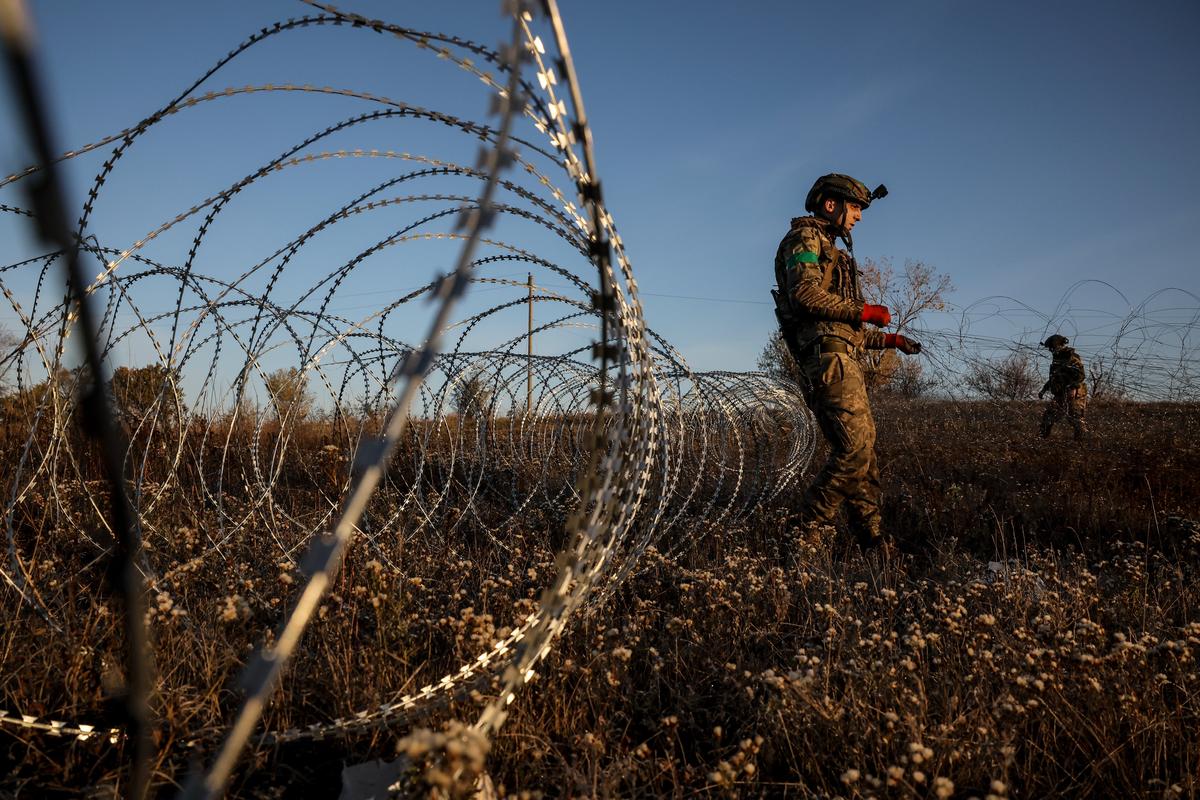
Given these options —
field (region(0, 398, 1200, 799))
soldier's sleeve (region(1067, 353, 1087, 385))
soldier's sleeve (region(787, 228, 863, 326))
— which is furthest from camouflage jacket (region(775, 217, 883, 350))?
soldier's sleeve (region(1067, 353, 1087, 385))

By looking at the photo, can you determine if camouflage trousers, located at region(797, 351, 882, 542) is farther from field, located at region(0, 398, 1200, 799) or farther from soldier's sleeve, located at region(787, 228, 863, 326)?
field, located at region(0, 398, 1200, 799)

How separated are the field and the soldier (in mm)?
541

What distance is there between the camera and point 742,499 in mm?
8039

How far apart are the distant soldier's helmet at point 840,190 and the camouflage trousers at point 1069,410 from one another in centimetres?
897

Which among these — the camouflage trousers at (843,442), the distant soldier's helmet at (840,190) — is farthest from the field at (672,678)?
Answer: the distant soldier's helmet at (840,190)

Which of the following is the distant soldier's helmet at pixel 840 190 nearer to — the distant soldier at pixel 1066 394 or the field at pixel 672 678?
the field at pixel 672 678

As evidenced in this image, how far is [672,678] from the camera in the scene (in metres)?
3.22

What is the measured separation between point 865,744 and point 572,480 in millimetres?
6898

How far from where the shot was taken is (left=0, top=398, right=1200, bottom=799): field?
92.2 inches

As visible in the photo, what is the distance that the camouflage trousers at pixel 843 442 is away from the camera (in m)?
5.35

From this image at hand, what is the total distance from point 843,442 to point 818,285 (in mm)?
1218

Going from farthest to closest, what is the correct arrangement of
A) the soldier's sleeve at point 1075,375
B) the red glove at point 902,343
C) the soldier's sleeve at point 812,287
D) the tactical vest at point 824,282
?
the soldier's sleeve at point 1075,375 → the red glove at point 902,343 → the tactical vest at point 824,282 → the soldier's sleeve at point 812,287

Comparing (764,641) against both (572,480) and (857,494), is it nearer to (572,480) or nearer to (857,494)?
(857,494)

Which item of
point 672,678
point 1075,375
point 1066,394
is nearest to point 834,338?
point 672,678
